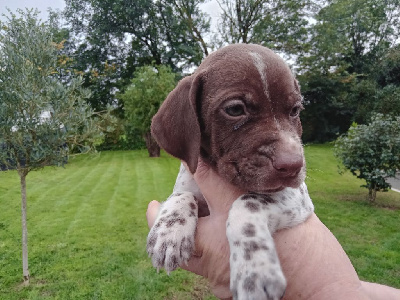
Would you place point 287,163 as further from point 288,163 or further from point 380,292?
point 380,292

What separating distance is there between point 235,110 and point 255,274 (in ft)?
3.96

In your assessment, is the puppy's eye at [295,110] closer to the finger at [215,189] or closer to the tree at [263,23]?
the finger at [215,189]

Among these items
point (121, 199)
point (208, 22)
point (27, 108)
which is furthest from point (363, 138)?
point (208, 22)

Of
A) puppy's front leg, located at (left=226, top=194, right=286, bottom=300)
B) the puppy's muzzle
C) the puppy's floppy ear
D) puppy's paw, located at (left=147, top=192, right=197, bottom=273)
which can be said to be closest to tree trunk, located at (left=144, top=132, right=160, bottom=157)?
the puppy's floppy ear

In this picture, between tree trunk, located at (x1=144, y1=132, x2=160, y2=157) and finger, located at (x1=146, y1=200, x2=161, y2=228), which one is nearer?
finger, located at (x1=146, y1=200, x2=161, y2=228)

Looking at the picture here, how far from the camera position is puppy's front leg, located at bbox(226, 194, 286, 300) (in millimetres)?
2277

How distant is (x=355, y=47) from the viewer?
135ft

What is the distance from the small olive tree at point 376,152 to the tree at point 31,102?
35.2ft

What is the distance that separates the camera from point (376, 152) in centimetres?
1407

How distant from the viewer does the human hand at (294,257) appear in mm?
2709

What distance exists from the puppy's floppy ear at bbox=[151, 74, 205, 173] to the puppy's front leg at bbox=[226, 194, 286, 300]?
64 cm

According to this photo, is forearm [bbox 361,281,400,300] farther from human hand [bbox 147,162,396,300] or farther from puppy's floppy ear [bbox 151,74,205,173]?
puppy's floppy ear [bbox 151,74,205,173]

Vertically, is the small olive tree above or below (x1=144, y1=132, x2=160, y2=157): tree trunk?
above

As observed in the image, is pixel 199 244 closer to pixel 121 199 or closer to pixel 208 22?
pixel 121 199
